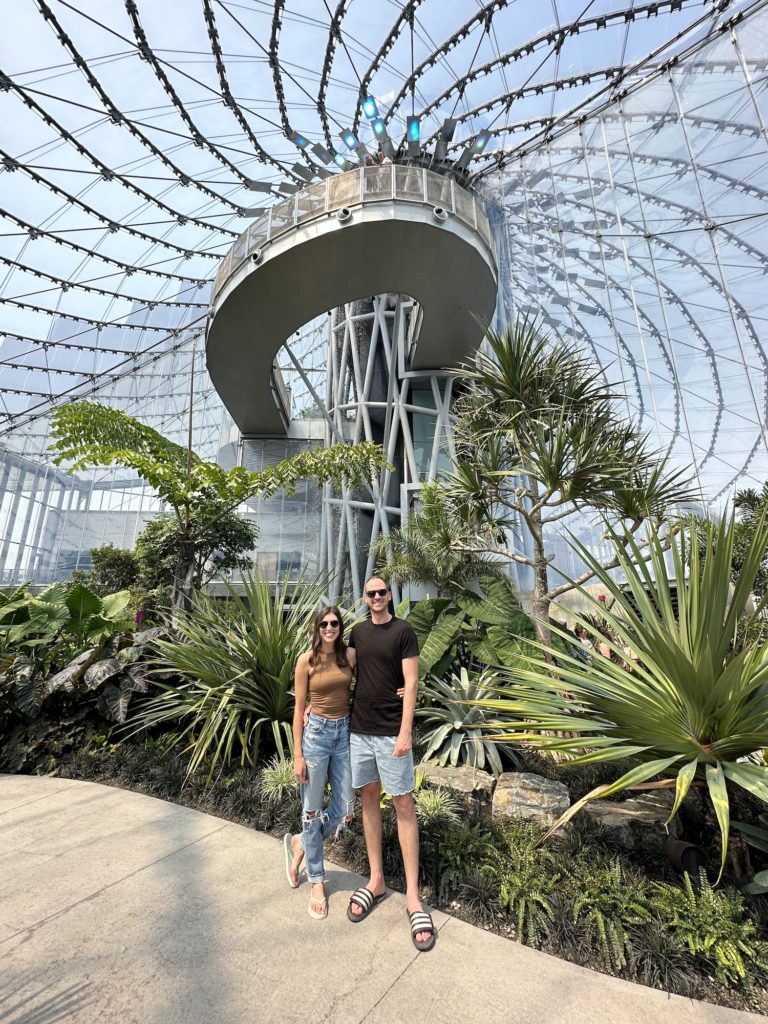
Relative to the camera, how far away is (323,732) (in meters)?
2.76

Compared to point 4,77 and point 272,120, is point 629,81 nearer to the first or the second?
point 272,120

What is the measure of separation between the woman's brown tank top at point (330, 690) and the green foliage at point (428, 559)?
531 cm

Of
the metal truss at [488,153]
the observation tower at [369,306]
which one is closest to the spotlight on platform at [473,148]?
the metal truss at [488,153]

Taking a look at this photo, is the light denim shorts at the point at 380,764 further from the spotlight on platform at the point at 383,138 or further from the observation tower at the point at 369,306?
the spotlight on platform at the point at 383,138

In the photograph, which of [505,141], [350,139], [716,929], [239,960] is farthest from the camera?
[505,141]

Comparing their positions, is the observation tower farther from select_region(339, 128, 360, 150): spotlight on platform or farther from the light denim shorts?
the light denim shorts

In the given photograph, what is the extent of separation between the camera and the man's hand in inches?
99.3

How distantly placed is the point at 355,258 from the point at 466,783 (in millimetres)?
10977

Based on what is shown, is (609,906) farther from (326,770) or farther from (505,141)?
(505,141)

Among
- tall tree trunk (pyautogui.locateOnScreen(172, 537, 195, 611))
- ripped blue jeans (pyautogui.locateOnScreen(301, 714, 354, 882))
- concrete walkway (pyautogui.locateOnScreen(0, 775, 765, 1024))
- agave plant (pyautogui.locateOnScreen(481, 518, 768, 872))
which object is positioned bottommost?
concrete walkway (pyautogui.locateOnScreen(0, 775, 765, 1024))

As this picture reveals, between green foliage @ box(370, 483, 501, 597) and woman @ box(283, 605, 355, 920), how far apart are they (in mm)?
5290

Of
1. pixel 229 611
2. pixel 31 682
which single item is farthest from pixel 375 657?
pixel 31 682

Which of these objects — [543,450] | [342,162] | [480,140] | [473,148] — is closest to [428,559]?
[543,450]

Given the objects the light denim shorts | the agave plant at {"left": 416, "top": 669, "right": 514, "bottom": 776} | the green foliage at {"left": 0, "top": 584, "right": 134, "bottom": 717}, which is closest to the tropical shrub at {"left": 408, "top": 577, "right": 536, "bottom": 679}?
the agave plant at {"left": 416, "top": 669, "right": 514, "bottom": 776}
